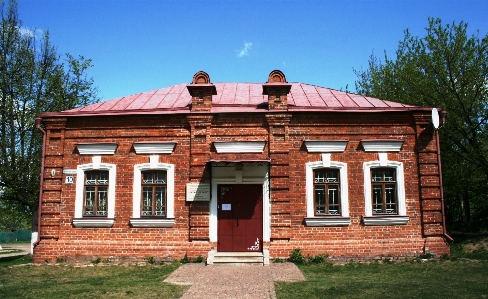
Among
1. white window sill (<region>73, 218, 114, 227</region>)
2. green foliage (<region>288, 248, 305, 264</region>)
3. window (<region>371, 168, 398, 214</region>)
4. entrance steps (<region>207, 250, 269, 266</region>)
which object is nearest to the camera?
entrance steps (<region>207, 250, 269, 266</region>)

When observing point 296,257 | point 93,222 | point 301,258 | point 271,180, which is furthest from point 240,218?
point 93,222

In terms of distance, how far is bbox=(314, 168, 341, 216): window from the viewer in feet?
A: 37.7

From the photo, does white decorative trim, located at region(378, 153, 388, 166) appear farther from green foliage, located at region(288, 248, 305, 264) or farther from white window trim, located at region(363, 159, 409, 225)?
green foliage, located at region(288, 248, 305, 264)

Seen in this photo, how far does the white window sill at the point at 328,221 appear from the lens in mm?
11242

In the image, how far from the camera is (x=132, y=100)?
1343 cm

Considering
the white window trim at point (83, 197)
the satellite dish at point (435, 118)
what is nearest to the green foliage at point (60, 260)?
the white window trim at point (83, 197)

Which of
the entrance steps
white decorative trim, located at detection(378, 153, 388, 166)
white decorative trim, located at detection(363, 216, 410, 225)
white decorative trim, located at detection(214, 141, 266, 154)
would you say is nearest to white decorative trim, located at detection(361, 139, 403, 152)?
white decorative trim, located at detection(378, 153, 388, 166)

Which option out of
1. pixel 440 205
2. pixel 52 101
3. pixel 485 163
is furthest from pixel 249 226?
pixel 52 101

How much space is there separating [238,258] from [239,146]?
2.95 m

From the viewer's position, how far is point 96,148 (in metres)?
11.9

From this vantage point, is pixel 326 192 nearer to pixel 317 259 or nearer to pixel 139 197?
pixel 317 259

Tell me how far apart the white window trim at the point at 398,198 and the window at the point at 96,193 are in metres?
7.08

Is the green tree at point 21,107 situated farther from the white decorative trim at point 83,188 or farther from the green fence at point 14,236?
the green fence at point 14,236

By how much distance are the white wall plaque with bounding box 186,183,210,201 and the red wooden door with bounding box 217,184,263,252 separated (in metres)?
0.37
